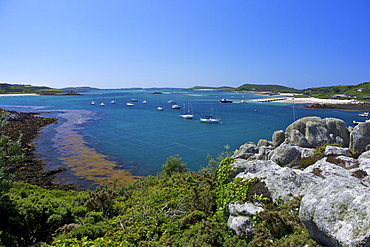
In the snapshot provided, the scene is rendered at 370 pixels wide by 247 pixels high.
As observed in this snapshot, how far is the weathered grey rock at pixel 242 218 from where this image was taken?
7910 millimetres

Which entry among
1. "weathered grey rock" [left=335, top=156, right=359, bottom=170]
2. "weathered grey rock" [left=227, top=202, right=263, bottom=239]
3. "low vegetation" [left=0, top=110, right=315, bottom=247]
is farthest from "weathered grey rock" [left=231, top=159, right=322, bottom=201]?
"weathered grey rock" [left=335, top=156, right=359, bottom=170]

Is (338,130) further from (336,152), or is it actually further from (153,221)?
(153,221)

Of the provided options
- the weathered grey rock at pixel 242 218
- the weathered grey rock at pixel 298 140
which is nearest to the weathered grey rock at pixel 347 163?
the weathered grey rock at pixel 242 218

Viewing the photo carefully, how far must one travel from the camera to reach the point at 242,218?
8156 millimetres

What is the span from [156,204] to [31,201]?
211 inches

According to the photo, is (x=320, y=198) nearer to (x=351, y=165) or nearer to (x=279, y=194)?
(x=279, y=194)

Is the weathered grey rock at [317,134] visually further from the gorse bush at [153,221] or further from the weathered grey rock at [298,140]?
the gorse bush at [153,221]

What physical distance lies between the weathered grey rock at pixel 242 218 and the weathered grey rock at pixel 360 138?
41.1 feet

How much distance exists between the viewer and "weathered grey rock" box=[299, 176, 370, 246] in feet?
18.0

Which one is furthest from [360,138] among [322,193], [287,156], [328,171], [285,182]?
[322,193]

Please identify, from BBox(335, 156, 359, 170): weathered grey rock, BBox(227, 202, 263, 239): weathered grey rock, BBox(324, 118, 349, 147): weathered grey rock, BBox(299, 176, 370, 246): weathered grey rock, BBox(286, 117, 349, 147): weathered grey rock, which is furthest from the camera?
BBox(324, 118, 349, 147): weathered grey rock

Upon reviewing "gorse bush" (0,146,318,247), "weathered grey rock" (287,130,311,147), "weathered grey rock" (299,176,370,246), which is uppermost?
"weathered grey rock" (299,176,370,246)

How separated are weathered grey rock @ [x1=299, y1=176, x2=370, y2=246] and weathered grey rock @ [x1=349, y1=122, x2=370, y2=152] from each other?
40.0 ft

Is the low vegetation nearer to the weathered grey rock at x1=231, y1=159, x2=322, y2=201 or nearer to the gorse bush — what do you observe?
the gorse bush
